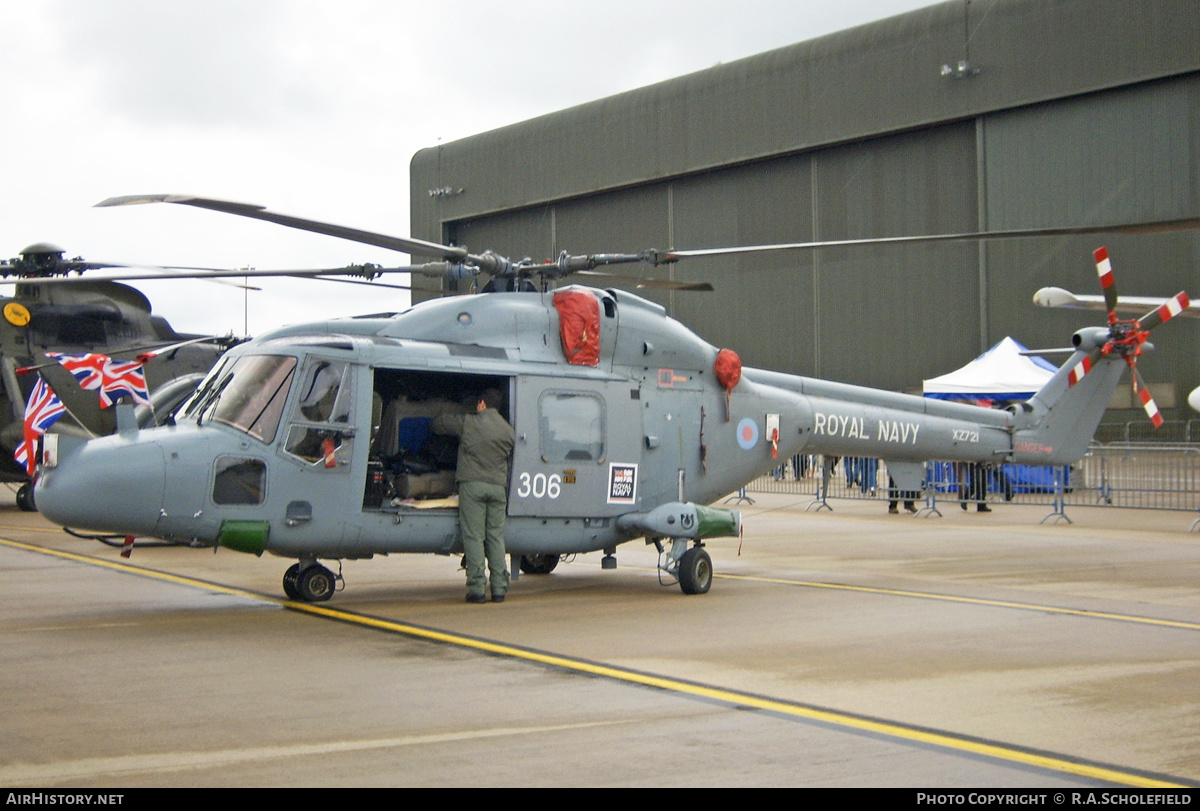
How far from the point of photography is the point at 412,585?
11992 mm

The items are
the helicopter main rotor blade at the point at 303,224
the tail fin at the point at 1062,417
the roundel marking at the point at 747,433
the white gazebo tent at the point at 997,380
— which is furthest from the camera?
the white gazebo tent at the point at 997,380

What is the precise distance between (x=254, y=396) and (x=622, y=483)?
354 cm

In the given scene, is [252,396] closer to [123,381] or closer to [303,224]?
[303,224]

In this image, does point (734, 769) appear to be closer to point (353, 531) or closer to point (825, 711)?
point (825, 711)

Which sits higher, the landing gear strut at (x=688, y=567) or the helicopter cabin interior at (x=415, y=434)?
the helicopter cabin interior at (x=415, y=434)

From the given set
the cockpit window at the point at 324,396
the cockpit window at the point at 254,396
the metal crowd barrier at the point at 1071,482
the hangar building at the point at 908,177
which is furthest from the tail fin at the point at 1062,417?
the hangar building at the point at 908,177

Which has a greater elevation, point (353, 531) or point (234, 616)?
point (353, 531)

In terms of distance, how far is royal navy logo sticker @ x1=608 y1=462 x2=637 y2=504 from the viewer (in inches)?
440

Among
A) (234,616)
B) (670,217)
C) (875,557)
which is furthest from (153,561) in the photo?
(670,217)

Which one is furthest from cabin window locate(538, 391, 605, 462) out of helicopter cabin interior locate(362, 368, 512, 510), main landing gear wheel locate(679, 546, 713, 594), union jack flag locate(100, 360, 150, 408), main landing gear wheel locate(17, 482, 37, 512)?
main landing gear wheel locate(17, 482, 37, 512)

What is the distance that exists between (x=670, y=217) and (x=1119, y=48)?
18138 millimetres

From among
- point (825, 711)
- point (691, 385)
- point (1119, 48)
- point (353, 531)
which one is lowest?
point (825, 711)

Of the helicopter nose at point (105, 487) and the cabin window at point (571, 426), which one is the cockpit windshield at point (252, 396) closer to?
the helicopter nose at point (105, 487)

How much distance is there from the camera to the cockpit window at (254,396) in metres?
9.49
